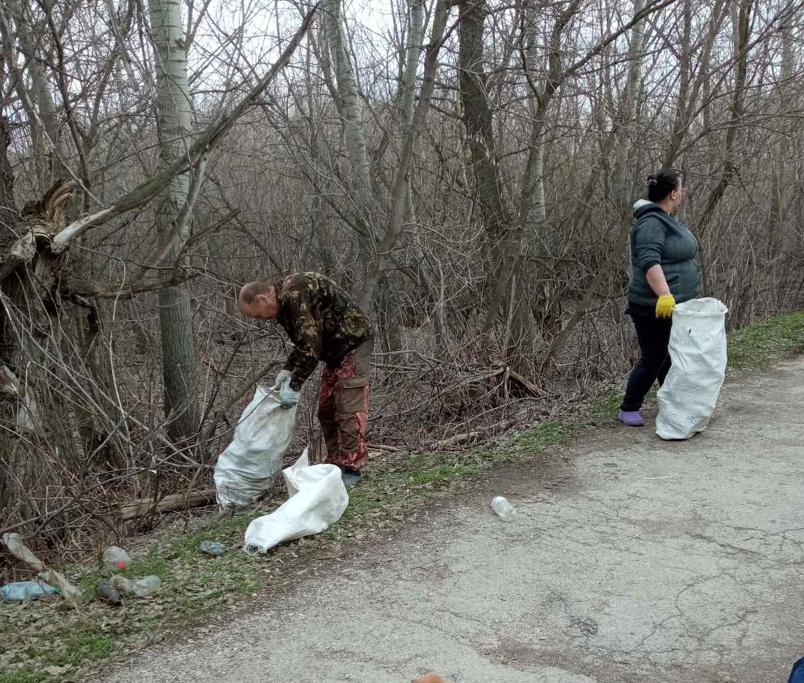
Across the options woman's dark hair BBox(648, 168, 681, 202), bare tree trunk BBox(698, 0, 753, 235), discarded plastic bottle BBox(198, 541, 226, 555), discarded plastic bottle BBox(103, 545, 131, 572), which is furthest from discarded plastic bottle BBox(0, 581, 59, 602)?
bare tree trunk BBox(698, 0, 753, 235)

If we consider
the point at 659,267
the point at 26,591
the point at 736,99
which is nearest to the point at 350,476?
the point at 26,591

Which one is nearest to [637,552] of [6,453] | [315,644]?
[315,644]

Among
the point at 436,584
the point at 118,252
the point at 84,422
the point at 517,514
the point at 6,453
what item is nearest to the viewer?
the point at 436,584

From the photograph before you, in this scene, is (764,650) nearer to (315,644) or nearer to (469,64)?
(315,644)

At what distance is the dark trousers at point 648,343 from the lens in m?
5.52

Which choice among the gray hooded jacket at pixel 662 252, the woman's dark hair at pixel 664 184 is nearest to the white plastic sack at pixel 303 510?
the gray hooded jacket at pixel 662 252

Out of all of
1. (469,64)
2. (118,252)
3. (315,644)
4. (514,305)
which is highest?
(469,64)

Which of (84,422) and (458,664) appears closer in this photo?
(458,664)

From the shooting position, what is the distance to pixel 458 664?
9.74 feet

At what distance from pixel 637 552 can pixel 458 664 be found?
1313 mm

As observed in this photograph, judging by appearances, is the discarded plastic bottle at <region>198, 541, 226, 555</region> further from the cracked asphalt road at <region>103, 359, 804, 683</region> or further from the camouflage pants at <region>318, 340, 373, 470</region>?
the camouflage pants at <region>318, 340, 373, 470</region>

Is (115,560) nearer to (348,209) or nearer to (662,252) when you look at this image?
(662,252)

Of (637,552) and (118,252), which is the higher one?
(118,252)

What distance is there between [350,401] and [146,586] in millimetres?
1934
